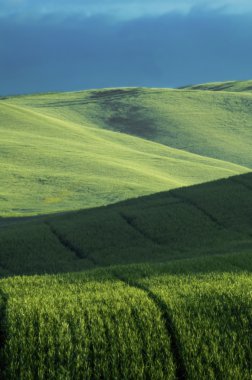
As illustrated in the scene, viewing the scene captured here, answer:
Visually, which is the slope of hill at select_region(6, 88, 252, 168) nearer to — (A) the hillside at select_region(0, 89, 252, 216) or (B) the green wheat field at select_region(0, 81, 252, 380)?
(A) the hillside at select_region(0, 89, 252, 216)

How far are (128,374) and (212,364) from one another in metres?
1.18

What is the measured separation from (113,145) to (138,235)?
6502 centimetres

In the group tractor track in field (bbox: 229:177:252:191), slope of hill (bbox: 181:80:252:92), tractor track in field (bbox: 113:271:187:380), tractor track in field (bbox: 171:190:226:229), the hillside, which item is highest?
slope of hill (bbox: 181:80:252:92)

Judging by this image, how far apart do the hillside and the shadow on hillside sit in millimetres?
18950

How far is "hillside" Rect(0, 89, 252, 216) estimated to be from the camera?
64.9 metres

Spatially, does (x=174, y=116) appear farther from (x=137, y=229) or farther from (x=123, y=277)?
(x=123, y=277)

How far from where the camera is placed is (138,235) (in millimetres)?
26734

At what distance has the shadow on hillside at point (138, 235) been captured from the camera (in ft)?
76.3

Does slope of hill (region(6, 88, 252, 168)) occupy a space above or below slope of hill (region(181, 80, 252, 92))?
below

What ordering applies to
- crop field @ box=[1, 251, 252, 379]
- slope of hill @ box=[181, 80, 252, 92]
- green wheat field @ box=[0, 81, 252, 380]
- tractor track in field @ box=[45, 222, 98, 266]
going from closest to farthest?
crop field @ box=[1, 251, 252, 379] < green wheat field @ box=[0, 81, 252, 380] < tractor track in field @ box=[45, 222, 98, 266] < slope of hill @ box=[181, 80, 252, 92]

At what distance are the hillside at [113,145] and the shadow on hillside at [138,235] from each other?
18950 mm

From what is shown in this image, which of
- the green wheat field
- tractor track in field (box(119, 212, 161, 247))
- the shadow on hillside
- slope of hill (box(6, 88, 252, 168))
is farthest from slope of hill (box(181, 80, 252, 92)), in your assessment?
tractor track in field (box(119, 212, 161, 247))

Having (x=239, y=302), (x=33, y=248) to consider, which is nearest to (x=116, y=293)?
(x=239, y=302)

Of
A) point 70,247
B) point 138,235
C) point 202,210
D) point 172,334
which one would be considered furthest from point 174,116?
point 172,334
